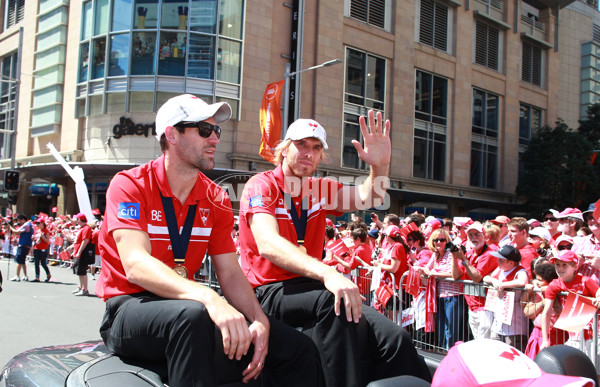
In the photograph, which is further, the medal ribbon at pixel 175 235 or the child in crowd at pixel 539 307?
the child in crowd at pixel 539 307

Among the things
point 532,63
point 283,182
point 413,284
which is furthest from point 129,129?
point 532,63

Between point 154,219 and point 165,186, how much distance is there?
17 centimetres

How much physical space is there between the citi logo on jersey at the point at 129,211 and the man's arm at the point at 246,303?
52 centimetres

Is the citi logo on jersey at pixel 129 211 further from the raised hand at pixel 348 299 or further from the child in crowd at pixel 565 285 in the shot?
the child in crowd at pixel 565 285

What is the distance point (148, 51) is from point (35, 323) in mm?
17769

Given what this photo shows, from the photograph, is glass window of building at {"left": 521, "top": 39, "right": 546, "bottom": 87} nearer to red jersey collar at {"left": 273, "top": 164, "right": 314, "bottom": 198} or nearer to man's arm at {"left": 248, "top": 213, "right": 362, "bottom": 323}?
red jersey collar at {"left": 273, "top": 164, "right": 314, "bottom": 198}

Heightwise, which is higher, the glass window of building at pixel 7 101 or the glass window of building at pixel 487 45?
the glass window of building at pixel 487 45

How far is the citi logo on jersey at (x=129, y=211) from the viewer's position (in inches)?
87.4

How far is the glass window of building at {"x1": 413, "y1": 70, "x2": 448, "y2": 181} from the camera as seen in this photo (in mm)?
29609

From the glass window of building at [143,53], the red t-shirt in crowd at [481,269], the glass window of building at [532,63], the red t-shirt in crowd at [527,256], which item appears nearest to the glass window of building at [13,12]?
the glass window of building at [143,53]

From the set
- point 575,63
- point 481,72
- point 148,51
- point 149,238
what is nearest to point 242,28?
point 148,51

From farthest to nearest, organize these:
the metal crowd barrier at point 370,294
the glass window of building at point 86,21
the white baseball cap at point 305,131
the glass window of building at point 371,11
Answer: the glass window of building at point 371,11 < the glass window of building at point 86,21 < the metal crowd barrier at point 370,294 < the white baseball cap at point 305,131

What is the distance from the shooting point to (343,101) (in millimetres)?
26094

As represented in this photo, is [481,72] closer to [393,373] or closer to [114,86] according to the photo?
[114,86]
